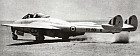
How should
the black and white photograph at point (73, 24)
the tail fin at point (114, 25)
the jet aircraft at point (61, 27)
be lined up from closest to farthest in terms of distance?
the black and white photograph at point (73, 24) < the tail fin at point (114, 25) < the jet aircraft at point (61, 27)

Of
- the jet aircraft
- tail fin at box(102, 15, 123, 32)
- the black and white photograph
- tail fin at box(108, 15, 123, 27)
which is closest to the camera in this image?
the black and white photograph

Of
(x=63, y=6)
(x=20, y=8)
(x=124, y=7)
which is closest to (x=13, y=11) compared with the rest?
(x=20, y=8)

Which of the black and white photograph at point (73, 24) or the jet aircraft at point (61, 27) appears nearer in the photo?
the black and white photograph at point (73, 24)

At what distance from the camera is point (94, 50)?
458 inches

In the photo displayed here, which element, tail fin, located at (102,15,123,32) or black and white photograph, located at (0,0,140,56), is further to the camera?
tail fin, located at (102,15,123,32)

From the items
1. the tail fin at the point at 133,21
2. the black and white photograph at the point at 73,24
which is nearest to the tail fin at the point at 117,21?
the black and white photograph at the point at 73,24

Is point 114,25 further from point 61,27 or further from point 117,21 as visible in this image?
point 61,27

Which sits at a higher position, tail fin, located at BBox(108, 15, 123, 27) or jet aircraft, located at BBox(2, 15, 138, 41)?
tail fin, located at BBox(108, 15, 123, 27)

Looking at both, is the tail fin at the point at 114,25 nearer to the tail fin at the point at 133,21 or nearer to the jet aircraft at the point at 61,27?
the jet aircraft at the point at 61,27

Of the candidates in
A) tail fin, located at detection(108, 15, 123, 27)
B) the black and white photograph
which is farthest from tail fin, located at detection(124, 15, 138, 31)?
tail fin, located at detection(108, 15, 123, 27)

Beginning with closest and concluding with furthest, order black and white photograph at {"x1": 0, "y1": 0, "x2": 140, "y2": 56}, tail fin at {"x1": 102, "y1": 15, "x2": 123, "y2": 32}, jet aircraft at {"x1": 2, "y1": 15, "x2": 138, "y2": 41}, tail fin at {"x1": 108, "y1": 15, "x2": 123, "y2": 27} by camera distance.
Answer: black and white photograph at {"x1": 0, "y1": 0, "x2": 140, "y2": 56}
tail fin at {"x1": 108, "y1": 15, "x2": 123, "y2": 27}
tail fin at {"x1": 102, "y1": 15, "x2": 123, "y2": 32}
jet aircraft at {"x1": 2, "y1": 15, "x2": 138, "y2": 41}

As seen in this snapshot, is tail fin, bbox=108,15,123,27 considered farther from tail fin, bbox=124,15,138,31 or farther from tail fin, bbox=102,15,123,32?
tail fin, bbox=124,15,138,31

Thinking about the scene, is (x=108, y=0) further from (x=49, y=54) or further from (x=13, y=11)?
(x=13, y=11)

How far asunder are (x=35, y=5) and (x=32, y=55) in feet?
8.92
